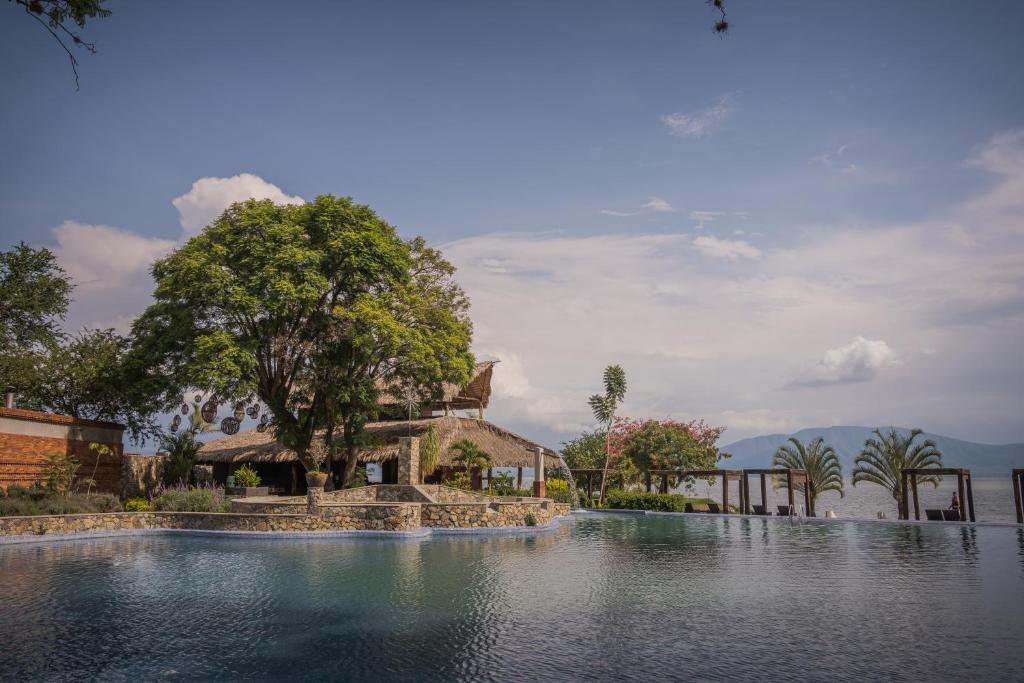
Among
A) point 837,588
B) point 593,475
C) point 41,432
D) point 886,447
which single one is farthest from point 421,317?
point 886,447

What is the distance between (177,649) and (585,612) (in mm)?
6229

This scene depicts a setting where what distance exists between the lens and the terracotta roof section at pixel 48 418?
22328 mm

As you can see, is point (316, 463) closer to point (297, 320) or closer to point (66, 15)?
point (297, 320)

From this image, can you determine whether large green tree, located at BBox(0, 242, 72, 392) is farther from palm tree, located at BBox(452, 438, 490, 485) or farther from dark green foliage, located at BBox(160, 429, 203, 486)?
palm tree, located at BBox(452, 438, 490, 485)

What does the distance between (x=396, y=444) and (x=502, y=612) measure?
66.2 ft

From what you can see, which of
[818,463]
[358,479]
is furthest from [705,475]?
[358,479]

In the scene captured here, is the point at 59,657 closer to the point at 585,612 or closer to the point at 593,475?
the point at 585,612

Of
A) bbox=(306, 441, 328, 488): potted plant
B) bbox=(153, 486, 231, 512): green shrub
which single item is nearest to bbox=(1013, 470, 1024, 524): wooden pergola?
bbox=(306, 441, 328, 488): potted plant

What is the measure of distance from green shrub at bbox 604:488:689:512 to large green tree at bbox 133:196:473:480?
39.7 ft

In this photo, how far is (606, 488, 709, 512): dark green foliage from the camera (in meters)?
34.8

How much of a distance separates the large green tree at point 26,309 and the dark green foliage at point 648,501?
27158 mm

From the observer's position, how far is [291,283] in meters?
25.5

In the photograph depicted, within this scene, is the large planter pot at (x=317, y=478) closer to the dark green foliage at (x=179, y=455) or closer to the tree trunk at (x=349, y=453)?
the tree trunk at (x=349, y=453)

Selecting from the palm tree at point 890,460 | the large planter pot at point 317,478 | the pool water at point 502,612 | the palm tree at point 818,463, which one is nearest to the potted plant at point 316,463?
the large planter pot at point 317,478
